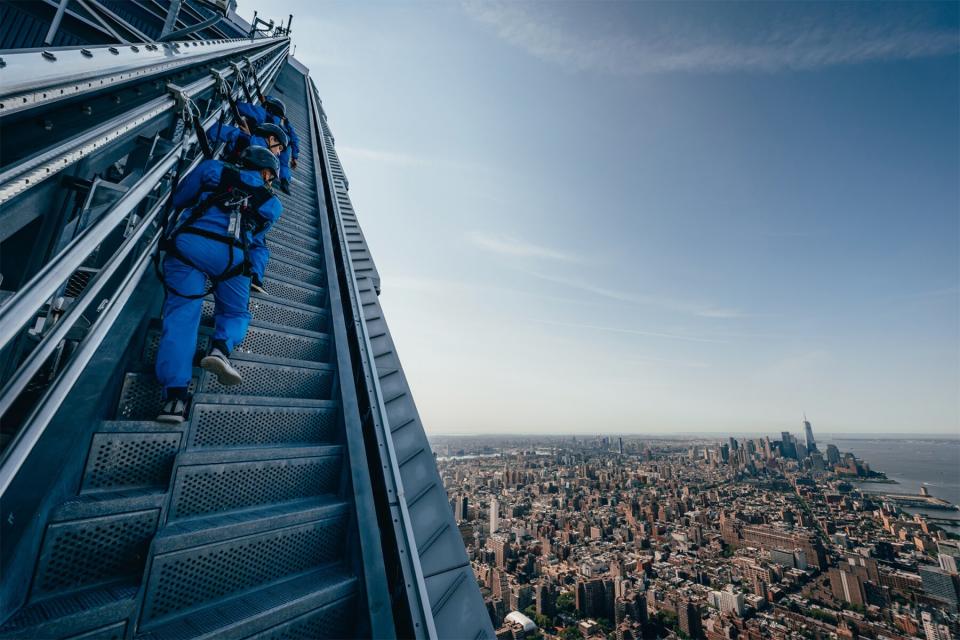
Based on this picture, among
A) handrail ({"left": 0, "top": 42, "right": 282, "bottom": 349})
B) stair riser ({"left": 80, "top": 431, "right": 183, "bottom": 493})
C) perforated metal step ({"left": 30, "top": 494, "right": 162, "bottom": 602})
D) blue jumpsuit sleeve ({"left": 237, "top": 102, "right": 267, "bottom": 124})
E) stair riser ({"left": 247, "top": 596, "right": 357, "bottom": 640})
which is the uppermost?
blue jumpsuit sleeve ({"left": 237, "top": 102, "right": 267, "bottom": 124})

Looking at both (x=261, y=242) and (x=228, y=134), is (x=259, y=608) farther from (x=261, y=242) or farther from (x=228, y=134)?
(x=228, y=134)

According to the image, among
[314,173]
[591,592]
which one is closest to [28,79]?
[314,173]

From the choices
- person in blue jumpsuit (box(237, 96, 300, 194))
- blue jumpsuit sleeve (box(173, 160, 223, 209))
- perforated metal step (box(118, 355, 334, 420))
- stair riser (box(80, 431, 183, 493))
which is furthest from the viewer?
person in blue jumpsuit (box(237, 96, 300, 194))

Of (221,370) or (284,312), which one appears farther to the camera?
(284,312)

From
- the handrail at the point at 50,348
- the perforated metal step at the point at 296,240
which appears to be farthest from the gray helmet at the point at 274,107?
the handrail at the point at 50,348

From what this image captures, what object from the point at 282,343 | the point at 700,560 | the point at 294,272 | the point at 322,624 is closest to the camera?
the point at 322,624

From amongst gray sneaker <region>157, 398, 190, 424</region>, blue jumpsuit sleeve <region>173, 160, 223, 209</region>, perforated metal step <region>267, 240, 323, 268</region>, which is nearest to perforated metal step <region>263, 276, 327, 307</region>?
perforated metal step <region>267, 240, 323, 268</region>

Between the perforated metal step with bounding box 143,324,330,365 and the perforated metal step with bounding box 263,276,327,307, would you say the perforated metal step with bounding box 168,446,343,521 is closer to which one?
the perforated metal step with bounding box 143,324,330,365

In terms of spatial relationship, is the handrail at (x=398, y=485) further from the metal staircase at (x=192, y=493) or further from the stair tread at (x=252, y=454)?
the stair tread at (x=252, y=454)

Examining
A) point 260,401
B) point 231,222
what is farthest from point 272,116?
point 260,401
